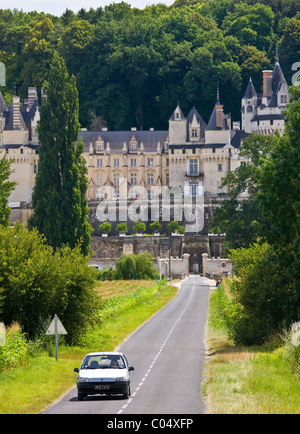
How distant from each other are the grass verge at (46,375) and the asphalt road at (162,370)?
1.54 feet

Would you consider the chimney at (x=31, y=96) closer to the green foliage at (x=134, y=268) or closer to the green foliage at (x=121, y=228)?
the green foliage at (x=121, y=228)

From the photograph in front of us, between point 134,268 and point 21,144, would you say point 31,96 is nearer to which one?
point 21,144

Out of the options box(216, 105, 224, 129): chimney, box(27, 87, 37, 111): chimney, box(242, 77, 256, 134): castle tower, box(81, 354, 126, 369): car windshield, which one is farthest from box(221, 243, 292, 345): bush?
box(27, 87, 37, 111): chimney

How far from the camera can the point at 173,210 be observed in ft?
388

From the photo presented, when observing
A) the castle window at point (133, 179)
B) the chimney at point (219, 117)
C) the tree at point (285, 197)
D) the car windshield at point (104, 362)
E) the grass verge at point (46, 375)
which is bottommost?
the grass verge at point (46, 375)

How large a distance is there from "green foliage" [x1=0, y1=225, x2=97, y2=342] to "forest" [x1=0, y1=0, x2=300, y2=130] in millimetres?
99098

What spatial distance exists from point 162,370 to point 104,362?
592 cm

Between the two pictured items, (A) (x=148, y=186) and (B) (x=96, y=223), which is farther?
(A) (x=148, y=186)

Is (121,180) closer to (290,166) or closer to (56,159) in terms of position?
(56,159)

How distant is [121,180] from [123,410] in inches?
4035

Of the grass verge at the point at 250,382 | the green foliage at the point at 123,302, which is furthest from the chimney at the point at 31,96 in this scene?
the grass verge at the point at 250,382

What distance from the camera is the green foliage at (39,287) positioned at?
38.8 m

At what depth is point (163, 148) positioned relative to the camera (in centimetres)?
12862

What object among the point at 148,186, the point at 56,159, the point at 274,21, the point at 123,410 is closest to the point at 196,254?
the point at 148,186
